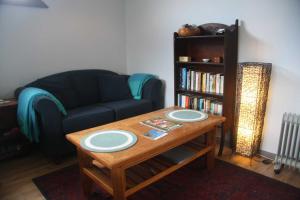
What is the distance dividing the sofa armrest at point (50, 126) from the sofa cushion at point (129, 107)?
669mm

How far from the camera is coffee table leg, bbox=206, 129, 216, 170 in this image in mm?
2145

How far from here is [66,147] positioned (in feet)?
8.04

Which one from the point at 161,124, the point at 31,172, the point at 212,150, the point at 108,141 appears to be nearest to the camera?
the point at 108,141

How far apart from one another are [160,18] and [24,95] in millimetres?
2011

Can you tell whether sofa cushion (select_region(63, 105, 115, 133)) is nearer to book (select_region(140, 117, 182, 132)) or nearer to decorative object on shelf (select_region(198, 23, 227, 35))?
book (select_region(140, 117, 182, 132))

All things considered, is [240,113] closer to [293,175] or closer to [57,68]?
[293,175]

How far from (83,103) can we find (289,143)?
7.86ft

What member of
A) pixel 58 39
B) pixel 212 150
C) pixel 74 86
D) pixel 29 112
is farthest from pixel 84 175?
pixel 58 39

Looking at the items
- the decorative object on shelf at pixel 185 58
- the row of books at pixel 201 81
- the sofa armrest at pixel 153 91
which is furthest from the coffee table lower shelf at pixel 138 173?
the sofa armrest at pixel 153 91

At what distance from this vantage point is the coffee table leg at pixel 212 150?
2.14 metres

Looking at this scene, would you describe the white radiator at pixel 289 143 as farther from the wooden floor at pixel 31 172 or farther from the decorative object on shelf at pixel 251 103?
the decorative object on shelf at pixel 251 103

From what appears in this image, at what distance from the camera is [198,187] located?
1.99 metres

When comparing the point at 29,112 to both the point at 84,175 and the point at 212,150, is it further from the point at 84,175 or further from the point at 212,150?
the point at 212,150

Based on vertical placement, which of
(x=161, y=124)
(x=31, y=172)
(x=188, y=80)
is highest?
(x=188, y=80)
